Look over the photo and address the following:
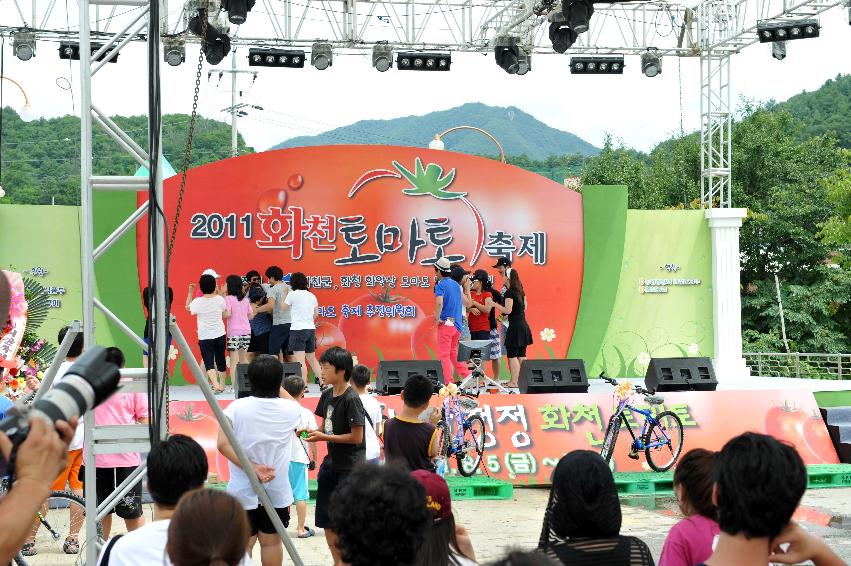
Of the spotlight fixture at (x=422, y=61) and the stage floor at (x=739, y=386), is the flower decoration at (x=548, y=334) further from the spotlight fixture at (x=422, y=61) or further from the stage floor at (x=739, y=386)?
the spotlight fixture at (x=422, y=61)

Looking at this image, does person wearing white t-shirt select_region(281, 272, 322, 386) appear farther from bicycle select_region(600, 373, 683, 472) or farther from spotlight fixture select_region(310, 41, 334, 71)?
bicycle select_region(600, 373, 683, 472)

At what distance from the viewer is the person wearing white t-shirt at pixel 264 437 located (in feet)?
17.3

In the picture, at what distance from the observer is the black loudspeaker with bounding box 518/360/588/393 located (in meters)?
11.6

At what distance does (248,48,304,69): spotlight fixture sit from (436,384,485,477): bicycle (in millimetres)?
6355

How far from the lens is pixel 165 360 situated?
521 centimetres

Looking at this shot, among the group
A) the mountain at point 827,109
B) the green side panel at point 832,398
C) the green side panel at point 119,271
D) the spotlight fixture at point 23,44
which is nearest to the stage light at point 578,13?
the green side panel at point 832,398

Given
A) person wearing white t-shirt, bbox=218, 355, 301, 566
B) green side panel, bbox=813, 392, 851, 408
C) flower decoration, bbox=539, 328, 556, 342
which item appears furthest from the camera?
flower decoration, bbox=539, 328, 556, 342

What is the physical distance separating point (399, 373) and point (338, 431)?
19.3ft

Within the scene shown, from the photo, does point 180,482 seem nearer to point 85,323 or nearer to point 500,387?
point 85,323

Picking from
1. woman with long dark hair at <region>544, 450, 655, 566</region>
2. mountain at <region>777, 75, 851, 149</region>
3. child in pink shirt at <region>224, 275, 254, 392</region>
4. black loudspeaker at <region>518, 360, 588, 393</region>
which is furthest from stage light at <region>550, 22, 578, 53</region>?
mountain at <region>777, 75, 851, 149</region>

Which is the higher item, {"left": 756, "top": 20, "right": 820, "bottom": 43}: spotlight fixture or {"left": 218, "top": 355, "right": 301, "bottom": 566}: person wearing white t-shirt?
{"left": 756, "top": 20, "right": 820, "bottom": 43}: spotlight fixture

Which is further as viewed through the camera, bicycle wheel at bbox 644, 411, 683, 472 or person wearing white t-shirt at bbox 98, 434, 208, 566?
bicycle wheel at bbox 644, 411, 683, 472

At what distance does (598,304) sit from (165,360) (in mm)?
10979

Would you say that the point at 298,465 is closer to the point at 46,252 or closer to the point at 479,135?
the point at 46,252
